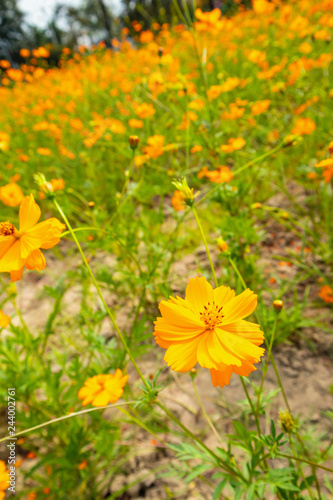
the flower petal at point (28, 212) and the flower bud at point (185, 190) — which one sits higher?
the flower petal at point (28, 212)

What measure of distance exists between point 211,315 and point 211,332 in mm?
29

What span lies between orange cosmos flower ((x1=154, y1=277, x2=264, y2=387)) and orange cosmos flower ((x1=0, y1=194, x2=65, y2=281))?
0.25 meters

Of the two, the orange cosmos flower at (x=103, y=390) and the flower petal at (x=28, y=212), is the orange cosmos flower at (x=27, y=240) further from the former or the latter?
the orange cosmos flower at (x=103, y=390)

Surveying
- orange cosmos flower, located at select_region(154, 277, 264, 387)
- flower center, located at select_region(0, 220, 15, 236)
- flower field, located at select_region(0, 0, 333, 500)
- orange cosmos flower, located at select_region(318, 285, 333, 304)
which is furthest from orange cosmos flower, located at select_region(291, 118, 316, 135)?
flower center, located at select_region(0, 220, 15, 236)

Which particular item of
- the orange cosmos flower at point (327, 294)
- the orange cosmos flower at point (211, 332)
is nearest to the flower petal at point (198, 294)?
the orange cosmos flower at point (211, 332)

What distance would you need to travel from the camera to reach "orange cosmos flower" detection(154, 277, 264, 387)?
1.49ft

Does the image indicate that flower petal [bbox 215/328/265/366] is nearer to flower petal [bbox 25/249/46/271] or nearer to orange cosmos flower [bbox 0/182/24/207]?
flower petal [bbox 25/249/46/271]

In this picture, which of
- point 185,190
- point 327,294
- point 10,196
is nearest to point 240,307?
point 185,190

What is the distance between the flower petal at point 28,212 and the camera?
1.93 ft

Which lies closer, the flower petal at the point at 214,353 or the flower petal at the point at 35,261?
the flower petal at the point at 214,353

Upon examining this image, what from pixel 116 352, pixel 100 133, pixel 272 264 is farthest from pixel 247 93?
pixel 116 352

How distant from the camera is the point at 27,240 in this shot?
1.97 ft

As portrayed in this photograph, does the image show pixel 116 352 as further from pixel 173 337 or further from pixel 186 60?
pixel 186 60

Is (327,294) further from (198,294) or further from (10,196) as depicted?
(10,196)
